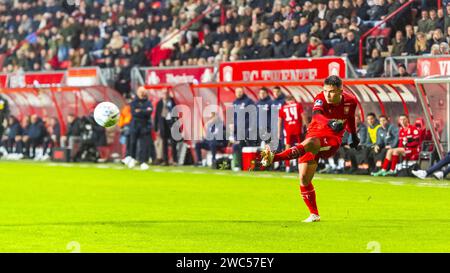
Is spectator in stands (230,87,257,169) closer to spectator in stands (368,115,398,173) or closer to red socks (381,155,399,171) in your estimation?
spectator in stands (368,115,398,173)

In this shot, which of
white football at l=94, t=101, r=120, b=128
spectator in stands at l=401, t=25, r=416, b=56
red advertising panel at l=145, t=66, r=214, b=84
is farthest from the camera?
red advertising panel at l=145, t=66, r=214, b=84

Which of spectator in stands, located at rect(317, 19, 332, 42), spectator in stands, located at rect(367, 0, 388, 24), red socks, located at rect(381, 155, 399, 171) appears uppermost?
spectator in stands, located at rect(367, 0, 388, 24)

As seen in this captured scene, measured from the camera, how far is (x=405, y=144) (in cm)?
2662

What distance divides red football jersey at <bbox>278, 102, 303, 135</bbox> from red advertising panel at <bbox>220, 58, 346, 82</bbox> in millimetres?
1565

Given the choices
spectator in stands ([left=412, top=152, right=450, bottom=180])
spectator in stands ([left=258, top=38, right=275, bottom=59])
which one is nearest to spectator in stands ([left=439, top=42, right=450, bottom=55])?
spectator in stands ([left=412, top=152, right=450, bottom=180])

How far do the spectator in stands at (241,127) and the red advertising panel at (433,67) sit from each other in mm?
4513

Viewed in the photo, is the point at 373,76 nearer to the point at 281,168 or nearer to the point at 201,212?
the point at 281,168

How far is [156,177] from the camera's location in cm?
2711

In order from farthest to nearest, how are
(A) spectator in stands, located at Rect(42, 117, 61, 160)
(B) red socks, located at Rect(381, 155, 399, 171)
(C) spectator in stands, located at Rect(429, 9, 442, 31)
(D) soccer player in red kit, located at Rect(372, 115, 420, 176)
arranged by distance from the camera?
1. (A) spectator in stands, located at Rect(42, 117, 61, 160)
2. (C) spectator in stands, located at Rect(429, 9, 442, 31)
3. (B) red socks, located at Rect(381, 155, 399, 171)
4. (D) soccer player in red kit, located at Rect(372, 115, 420, 176)

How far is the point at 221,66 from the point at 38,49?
1434 cm

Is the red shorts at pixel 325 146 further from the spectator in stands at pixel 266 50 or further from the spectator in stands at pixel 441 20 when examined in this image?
the spectator in stands at pixel 266 50

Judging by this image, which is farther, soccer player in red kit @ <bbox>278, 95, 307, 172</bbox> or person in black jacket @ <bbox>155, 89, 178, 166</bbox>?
person in black jacket @ <bbox>155, 89, 178, 166</bbox>

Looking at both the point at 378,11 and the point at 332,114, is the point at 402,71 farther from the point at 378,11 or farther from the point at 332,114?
the point at 332,114

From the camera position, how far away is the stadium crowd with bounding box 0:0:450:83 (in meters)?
29.8
